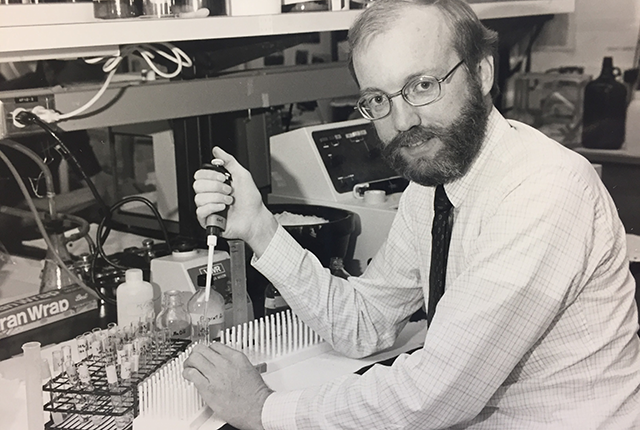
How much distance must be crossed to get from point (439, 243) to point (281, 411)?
41cm

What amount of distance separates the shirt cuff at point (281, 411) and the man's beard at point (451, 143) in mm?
447

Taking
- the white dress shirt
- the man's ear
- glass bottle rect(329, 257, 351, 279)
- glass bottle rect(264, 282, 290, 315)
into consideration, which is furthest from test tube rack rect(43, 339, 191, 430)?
the man's ear

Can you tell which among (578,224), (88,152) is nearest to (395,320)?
(578,224)

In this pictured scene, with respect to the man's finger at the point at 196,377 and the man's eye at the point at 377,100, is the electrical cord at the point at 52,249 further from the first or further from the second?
the man's eye at the point at 377,100

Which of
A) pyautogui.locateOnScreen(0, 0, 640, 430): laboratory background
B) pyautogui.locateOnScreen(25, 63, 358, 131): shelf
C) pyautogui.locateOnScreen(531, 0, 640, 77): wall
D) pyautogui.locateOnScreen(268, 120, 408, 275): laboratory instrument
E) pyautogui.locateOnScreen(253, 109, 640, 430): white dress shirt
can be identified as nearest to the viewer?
pyautogui.locateOnScreen(253, 109, 640, 430): white dress shirt

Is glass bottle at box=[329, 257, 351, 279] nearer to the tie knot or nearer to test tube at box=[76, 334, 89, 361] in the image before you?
the tie knot

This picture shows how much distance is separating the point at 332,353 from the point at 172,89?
2.33 ft

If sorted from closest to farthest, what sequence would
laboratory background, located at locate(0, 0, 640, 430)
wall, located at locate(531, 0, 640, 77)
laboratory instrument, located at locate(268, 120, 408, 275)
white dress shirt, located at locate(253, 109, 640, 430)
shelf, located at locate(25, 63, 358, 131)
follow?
white dress shirt, located at locate(253, 109, 640, 430), laboratory background, located at locate(0, 0, 640, 430), shelf, located at locate(25, 63, 358, 131), laboratory instrument, located at locate(268, 120, 408, 275), wall, located at locate(531, 0, 640, 77)

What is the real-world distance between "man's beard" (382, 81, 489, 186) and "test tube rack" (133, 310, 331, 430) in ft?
1.39

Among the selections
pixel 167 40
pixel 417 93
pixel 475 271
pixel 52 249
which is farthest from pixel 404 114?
pixel 52 249

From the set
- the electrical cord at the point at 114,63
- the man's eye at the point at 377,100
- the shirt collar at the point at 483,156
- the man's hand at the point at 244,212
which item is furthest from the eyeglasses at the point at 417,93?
the electrical cord at the point at 114,63

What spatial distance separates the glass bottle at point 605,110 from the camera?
2424mm

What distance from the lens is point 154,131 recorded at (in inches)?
81.1

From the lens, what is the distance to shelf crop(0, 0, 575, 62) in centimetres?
134
